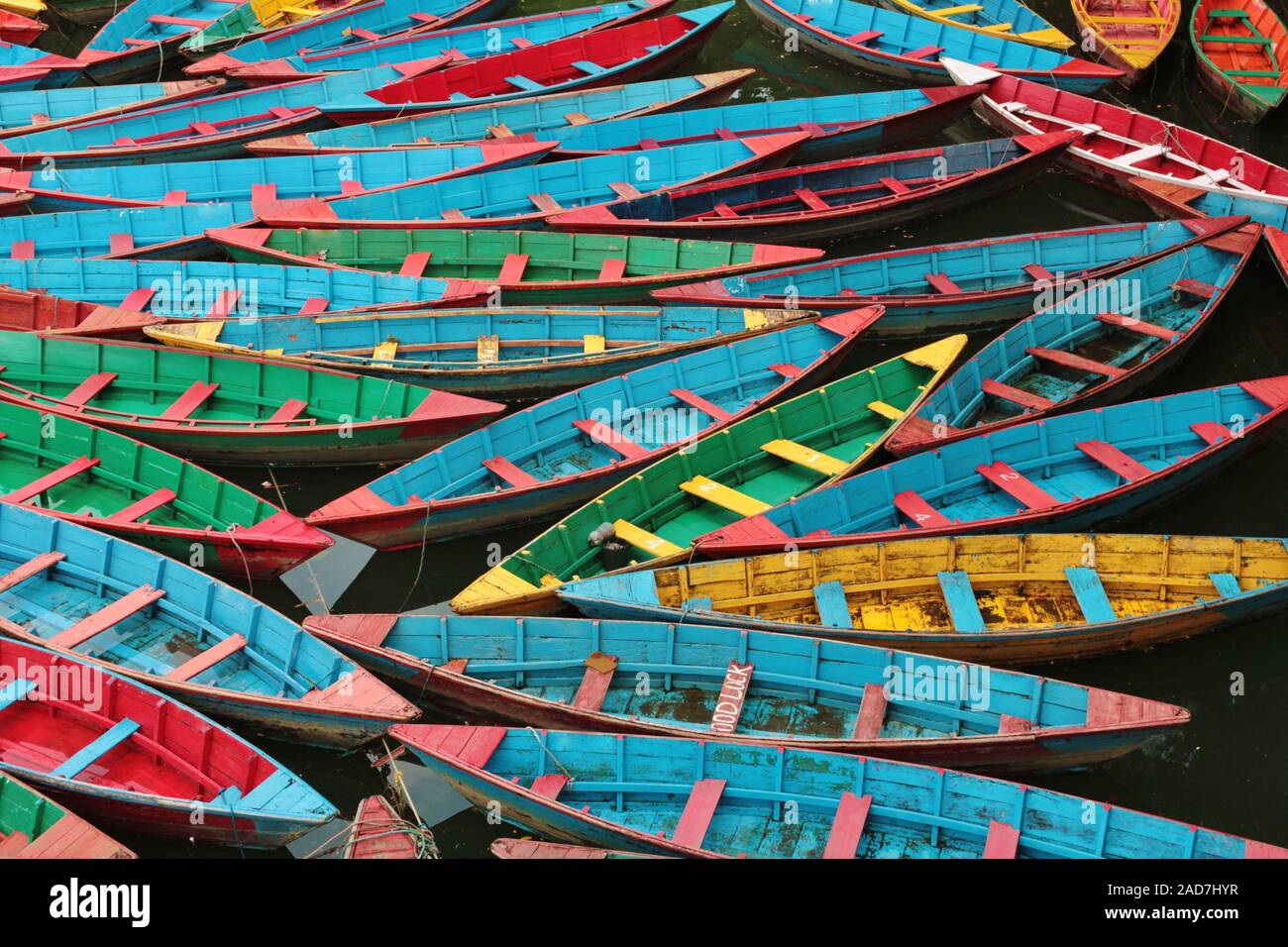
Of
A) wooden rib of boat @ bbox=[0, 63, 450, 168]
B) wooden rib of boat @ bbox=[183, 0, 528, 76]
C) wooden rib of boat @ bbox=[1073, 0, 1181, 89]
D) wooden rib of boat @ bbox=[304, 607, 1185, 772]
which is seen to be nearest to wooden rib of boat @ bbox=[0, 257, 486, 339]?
wooden rib of boat @ bbox=[0, 63, 450, 168]

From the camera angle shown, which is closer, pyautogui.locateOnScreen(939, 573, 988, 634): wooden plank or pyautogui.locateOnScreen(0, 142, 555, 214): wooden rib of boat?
pyautogui.locateOnScreen(939, 573, 988, 634): wooden plank

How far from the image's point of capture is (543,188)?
21859 mm

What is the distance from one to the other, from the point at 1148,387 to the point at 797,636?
25.9 feet

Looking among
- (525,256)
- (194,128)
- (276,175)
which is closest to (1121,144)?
(525,256)

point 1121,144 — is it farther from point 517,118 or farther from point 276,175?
point 276,175

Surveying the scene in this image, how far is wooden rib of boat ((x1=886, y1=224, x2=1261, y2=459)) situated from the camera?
1708cm

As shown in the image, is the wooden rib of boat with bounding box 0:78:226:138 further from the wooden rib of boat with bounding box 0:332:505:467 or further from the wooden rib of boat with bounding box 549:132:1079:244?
the wooden rib of boat with bounding box 549:132:1079:244

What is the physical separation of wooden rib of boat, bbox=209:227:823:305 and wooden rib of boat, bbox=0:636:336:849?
7753 mm

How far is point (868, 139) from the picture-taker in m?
22.9

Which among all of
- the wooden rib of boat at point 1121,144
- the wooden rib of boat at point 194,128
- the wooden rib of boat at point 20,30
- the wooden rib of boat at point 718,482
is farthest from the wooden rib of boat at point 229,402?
the wooden rib of boat at point 20,30

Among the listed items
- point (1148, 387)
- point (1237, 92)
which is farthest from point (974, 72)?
point (1148, 387)

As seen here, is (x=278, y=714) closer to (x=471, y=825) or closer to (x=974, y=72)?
(x=471, y=825)

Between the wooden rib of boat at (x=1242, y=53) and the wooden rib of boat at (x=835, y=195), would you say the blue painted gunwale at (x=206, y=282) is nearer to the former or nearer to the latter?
the wooden rib of boat at (x=835, y=195)

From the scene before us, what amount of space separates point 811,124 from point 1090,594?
36.9 ft
